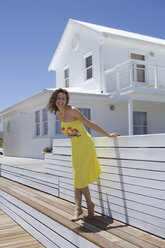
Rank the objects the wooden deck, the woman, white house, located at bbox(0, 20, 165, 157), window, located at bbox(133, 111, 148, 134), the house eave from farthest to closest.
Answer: window, located at bbox(133, 111, 148, 134) → white house, located at bbox(0, 20, 165, 157) → the house eave → the wooden deck → the woman

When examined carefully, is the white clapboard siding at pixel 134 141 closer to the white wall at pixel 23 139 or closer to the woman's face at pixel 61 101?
the woman's face at pixel 61 101

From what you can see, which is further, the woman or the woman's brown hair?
the woman's brown hair

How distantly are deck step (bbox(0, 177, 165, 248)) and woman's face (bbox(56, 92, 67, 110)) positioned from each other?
1.26 m

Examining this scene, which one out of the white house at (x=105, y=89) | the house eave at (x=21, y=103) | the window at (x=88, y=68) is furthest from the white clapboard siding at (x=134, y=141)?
the window at (x=88, y=68)

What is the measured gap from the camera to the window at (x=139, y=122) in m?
12.8

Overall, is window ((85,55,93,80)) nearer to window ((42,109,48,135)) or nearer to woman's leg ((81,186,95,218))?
window ((42,109,48,135))

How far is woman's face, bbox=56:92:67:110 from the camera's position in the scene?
324cm

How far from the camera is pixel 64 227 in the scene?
3014 millimetres

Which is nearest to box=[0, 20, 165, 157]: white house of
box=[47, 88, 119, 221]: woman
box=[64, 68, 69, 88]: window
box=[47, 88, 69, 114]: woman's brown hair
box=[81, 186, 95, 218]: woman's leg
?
box=[64, 68, 69, 88]: window

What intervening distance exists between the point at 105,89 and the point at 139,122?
228cm

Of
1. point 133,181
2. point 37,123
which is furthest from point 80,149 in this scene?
point 37,123

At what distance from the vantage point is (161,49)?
13.6 meters

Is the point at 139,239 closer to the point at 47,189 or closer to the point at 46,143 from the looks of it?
the point at 47,189

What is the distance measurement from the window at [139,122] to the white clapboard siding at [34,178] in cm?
680
